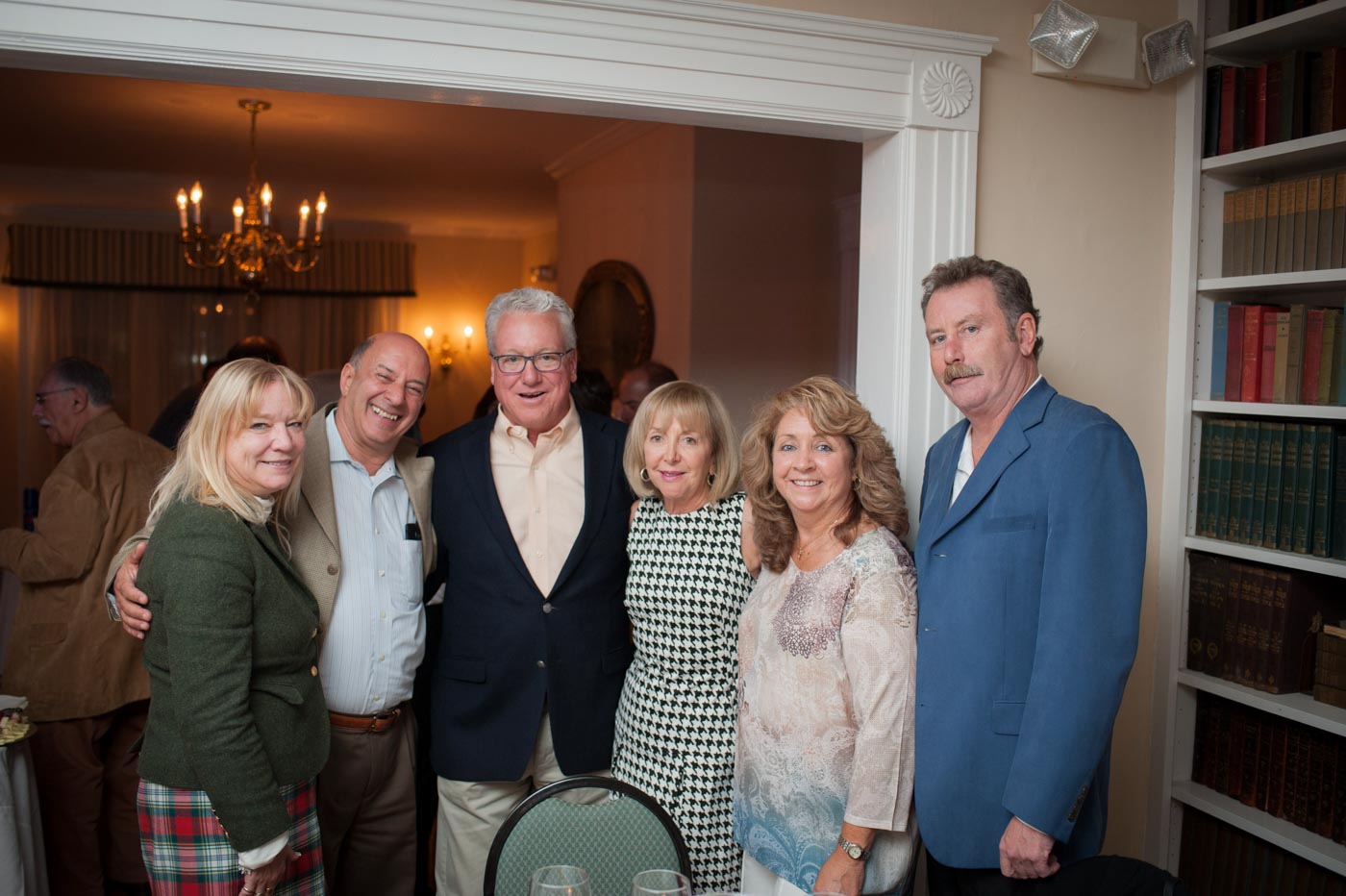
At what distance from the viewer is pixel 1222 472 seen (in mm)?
3121

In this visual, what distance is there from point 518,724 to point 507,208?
813cm

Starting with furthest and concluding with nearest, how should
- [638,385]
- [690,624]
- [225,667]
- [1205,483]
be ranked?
[638,385] < [1205,483] < [690,624] < [225,667]

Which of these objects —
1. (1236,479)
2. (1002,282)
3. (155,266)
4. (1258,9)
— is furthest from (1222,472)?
(155,266)

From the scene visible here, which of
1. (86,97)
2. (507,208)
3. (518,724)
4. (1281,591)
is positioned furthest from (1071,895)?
(507,208)

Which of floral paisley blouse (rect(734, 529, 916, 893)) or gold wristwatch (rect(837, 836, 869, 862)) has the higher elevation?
floral paisley blouse (rect(734, 529, 916, 893))

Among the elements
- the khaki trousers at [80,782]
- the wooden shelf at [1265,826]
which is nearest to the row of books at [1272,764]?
the wooden shelf at [1265,826]

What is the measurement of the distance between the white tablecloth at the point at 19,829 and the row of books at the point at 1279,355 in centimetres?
344

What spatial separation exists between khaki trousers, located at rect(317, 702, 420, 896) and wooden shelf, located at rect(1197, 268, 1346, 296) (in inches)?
98.5

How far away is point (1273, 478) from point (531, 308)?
2069 mm

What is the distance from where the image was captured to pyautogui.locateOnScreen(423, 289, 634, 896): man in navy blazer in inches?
102

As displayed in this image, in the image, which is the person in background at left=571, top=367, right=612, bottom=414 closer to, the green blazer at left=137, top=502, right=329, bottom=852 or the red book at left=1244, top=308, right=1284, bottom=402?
the green blazer at left=137, top=502, right=329, bottom=852

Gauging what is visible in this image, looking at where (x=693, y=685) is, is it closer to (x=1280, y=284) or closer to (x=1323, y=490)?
(x=1323, y=490)

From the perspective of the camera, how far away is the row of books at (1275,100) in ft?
9.46

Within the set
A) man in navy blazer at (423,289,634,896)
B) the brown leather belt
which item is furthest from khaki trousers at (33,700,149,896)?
man in navy blazer at (423,289,634,896)
